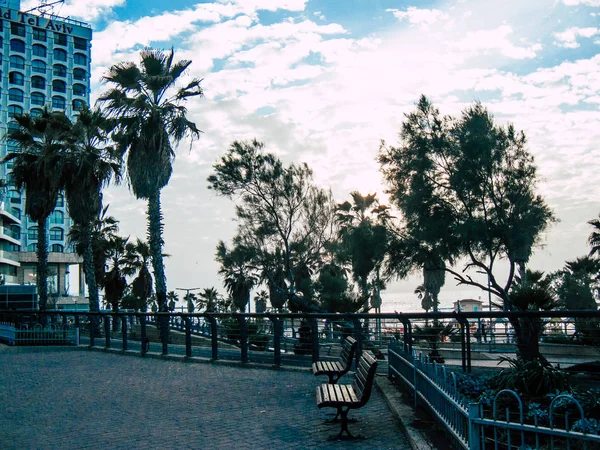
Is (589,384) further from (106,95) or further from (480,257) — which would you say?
(106,95)

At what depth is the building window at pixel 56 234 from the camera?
9831cm

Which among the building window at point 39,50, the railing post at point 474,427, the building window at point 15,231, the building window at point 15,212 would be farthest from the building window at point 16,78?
the railing post at point 474,427

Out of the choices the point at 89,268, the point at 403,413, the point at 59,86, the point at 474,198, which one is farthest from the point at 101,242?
the point at 59,86

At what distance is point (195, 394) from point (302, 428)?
3.37 meters

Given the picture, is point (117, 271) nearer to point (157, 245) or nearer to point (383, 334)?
point (157, 245)

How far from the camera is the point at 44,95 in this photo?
99625mm

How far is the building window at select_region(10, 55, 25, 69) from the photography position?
9656 centimetres

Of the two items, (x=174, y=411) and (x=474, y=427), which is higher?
(x=474, y=427)

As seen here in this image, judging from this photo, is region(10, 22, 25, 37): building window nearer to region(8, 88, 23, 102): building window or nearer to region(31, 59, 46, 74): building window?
region(31, 59, 46, 74): building window

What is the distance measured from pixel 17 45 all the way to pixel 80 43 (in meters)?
11.7

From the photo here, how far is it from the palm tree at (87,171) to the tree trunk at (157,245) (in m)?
4.61

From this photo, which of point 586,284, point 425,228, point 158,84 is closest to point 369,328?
point 425,228

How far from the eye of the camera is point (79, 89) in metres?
105

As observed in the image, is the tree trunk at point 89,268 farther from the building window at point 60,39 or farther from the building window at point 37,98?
the building window at point 60,39
